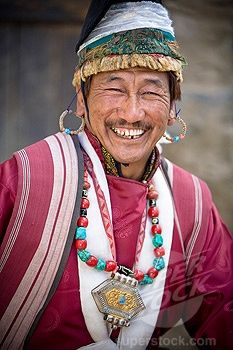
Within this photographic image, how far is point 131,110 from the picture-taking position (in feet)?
7.66

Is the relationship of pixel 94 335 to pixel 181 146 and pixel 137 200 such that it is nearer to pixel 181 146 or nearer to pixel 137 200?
pixel 137 200

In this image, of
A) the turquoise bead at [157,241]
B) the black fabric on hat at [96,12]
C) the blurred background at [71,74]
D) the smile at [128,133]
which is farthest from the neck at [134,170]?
the blurred background at [71,74]

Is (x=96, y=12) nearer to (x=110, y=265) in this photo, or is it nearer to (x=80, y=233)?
(x=80, y=233)

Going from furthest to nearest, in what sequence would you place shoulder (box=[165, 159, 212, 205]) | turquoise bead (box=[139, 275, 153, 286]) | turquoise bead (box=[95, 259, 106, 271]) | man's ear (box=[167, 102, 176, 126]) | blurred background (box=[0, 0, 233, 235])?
blurred background (box=[0, 0, 233, 235])
shoulder (box=[165, 159, 212, 205])
man's ear (box=[167, 102, 176, 126])
turquoise bead (box=[139, 275, 153, 286])
turquoise bead (box=[95, 259, 106, 271])

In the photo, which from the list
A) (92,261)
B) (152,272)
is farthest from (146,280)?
(92,261)

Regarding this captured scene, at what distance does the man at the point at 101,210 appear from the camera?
226 centimetres

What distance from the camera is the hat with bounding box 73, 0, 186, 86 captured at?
91.4 inches

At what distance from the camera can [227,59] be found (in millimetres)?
3701

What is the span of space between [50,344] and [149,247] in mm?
544

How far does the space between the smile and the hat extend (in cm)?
24

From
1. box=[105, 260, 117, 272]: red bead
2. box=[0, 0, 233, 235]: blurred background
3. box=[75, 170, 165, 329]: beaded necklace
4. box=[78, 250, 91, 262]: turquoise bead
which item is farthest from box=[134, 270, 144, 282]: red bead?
box=[0, 0, 233, 235]: blurred background

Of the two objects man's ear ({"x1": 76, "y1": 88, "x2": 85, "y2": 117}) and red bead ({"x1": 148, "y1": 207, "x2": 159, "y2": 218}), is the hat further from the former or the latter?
red bead ({"x1": 148, "y1": 207, "x2": 159, "y2": 218})

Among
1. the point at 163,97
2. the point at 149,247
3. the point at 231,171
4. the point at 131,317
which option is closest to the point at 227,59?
the point at 231,171

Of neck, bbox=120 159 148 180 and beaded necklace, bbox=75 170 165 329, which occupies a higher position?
neck, bbox=120 159 148 180
